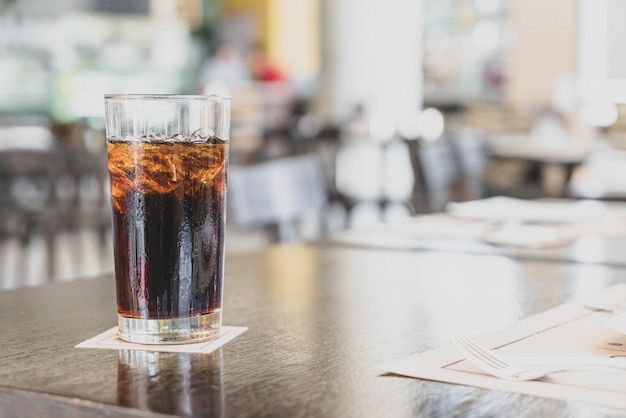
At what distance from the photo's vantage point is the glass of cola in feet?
2.42

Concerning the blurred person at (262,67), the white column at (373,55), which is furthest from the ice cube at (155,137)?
the blurred person at (262,67)

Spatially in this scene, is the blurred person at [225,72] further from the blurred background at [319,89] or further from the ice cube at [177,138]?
the ice cube at [177,138]

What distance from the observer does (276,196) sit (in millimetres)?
1817

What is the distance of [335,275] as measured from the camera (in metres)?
1.16

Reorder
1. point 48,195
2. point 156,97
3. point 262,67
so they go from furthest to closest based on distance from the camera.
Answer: point 262,67, point 48,195, point 156,97

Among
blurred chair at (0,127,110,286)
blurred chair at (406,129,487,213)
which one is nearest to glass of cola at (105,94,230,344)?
blurred chair at (406,129,487,213)

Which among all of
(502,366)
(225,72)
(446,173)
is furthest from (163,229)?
(225,72)

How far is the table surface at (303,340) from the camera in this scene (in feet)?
1.87

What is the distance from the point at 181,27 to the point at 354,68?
2059 mm

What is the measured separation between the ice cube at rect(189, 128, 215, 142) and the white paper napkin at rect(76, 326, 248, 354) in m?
0.16

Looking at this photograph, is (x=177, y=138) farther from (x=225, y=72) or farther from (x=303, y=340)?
(x=225, y=72)

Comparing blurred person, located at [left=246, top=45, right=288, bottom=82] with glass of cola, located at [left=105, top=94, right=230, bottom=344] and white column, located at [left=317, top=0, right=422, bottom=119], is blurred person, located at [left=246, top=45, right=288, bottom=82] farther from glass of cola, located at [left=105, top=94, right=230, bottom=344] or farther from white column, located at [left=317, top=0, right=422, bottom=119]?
glass of cola, located at [left=105, top=94, right=230, bottom=344]

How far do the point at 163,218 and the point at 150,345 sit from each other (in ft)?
0.32

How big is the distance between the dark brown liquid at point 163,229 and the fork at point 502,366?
0.21m
